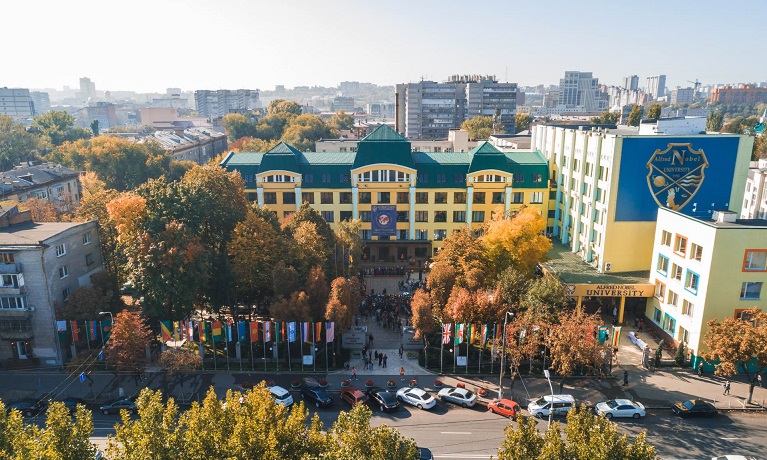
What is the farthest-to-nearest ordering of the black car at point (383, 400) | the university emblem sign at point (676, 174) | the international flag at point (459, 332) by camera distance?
the university emblem sign at point (676, 174) → the international flag at point (459, 332) → the black car at point (383, 400)

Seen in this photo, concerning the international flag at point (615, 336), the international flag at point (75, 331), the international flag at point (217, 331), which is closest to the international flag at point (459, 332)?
the international flag at point (615, 336)

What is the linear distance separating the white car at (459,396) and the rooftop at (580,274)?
2156 centimetres

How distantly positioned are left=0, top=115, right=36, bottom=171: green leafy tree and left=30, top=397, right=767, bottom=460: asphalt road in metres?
104

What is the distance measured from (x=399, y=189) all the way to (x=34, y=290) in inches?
1918

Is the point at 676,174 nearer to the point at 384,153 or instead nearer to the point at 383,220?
the point at 384,153

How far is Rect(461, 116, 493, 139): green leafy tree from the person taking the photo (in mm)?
145625

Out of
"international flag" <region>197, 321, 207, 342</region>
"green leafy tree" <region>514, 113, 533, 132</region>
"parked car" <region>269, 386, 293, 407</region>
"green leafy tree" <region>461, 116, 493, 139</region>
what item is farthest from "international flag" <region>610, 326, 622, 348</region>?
"green leafy tree" <region>514, 113, 533, 132</region>

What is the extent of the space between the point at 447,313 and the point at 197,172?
33544 mm

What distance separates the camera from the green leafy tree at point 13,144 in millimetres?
120250

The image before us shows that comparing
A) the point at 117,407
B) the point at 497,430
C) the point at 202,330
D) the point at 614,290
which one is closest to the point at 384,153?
the point at 614,290

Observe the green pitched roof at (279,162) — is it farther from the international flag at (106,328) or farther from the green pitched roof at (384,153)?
the international flag at (106,328)

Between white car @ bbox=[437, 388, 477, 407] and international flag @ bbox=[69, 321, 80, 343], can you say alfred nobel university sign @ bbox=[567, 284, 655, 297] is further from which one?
international flag @ bbox=[69, 321, 80, 343]

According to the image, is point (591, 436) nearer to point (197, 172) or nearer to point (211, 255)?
point (211, 255)

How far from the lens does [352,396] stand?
43.2 metres
